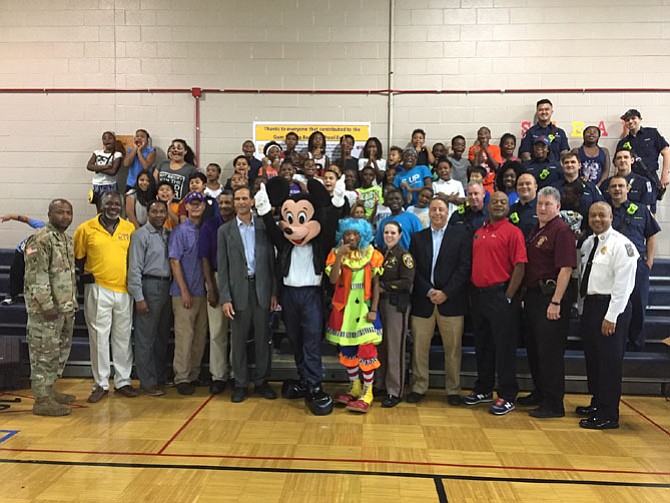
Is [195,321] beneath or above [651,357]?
above

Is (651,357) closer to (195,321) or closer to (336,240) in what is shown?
(336,240)

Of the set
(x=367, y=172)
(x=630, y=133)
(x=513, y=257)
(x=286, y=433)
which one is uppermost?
(x=630, y=133)

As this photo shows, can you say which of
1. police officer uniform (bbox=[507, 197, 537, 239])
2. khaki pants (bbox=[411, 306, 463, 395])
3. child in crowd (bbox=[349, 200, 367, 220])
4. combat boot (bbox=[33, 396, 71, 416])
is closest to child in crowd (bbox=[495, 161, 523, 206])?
police officer uniform (bbox=[507, 197, 537, 239])

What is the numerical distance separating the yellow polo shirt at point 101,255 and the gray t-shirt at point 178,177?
1.73m

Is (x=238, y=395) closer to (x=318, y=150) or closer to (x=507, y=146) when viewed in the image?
(x=318, y=150)

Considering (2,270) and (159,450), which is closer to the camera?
(159,450)

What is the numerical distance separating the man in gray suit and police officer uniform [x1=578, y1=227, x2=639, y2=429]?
8.06 ft

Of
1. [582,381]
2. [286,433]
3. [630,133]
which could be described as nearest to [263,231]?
[286,433]

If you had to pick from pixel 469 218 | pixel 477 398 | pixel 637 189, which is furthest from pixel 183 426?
pixel 637 189

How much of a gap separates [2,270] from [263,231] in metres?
4.13

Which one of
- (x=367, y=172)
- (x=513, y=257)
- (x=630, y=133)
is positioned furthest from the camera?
(x=630, y=133)

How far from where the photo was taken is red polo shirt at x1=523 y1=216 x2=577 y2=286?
12.8 ft

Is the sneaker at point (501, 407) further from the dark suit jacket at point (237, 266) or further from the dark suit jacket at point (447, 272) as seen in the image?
the dark suit jacket at point (237, 266)

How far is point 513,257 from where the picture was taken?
403cm
